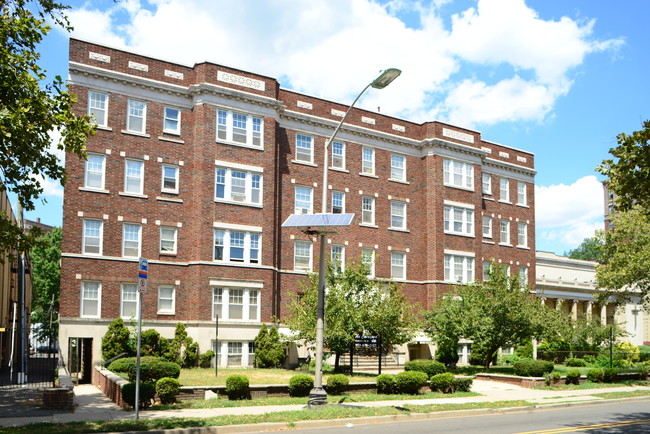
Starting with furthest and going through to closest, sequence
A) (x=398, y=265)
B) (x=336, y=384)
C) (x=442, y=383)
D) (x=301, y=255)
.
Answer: (x=398, y=265) → (x=301, y=255) → (x=442, y=383) → (x=336, y=384)

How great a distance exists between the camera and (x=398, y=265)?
41.9m

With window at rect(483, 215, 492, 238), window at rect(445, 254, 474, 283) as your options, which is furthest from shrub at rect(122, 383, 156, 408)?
window at rect(483, 215, 492, 238)

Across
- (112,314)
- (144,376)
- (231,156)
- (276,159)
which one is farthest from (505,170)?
(144,376)

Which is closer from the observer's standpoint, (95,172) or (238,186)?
(95,172)

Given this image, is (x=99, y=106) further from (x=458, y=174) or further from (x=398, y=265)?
(x=458, y=174)

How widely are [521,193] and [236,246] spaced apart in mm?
26003

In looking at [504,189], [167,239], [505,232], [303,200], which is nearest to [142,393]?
[167,239]

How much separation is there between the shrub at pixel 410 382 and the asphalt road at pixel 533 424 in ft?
11.2

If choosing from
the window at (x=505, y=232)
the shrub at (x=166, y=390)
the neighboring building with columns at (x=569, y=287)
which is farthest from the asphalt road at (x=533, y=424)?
the neighboring building with columns at (x=569, y=287)

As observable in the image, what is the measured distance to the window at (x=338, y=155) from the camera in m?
39.7

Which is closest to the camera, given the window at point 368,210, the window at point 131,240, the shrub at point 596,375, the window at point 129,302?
the shrub at point 596,375

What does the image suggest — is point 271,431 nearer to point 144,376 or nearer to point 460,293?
point 144,376

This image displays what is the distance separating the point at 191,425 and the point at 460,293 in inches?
934

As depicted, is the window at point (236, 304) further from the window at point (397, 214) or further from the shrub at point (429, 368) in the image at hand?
the window at point (397, 214)
